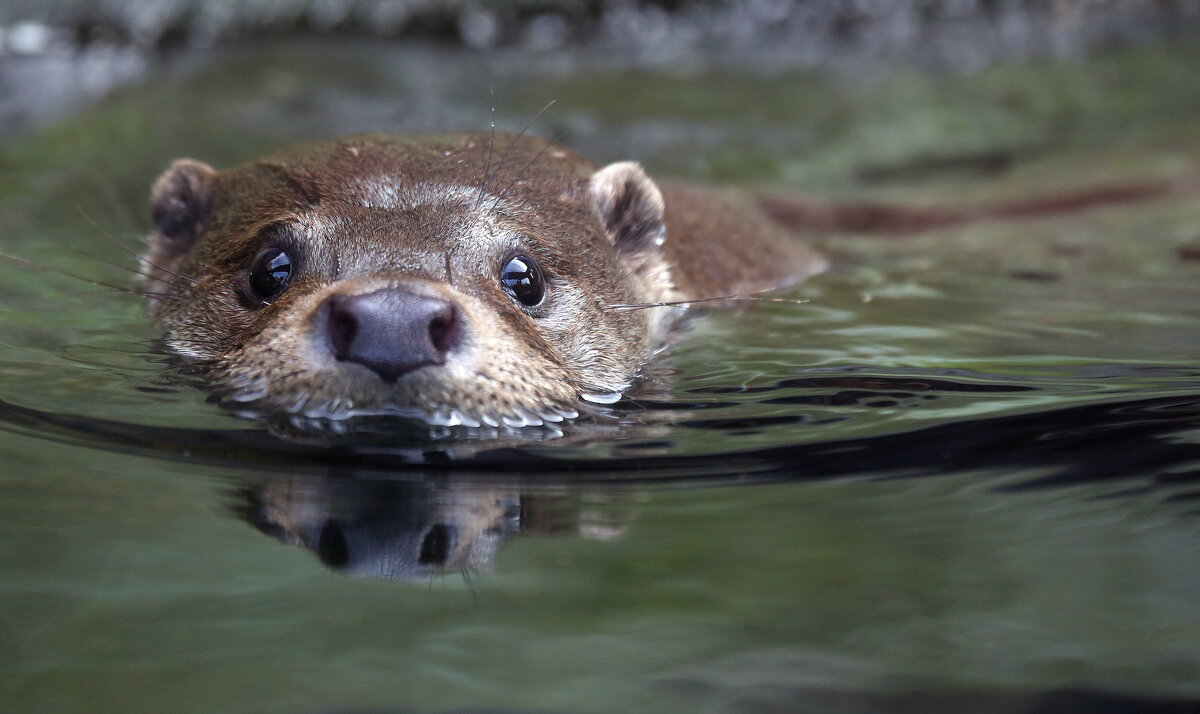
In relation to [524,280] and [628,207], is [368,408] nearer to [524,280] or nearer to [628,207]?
[524,280]

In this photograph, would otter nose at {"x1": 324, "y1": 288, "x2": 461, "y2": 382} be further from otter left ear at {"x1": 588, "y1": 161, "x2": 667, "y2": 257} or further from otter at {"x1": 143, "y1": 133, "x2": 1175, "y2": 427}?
otter left ear at {"x1": 588, "y1": 161, "x2": 667, "y2": 257}

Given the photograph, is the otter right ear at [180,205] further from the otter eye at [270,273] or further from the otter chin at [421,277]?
the otter eye at [270,273]

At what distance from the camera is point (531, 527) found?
2.35 m

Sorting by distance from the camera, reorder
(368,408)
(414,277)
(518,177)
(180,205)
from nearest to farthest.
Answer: (368,408) < (414,277) < (518,177) < (180,205)

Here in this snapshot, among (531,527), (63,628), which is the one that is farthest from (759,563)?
(63,628)

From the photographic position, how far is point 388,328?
8.55 ft

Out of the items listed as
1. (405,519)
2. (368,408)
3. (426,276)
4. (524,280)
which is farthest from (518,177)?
(405,519)

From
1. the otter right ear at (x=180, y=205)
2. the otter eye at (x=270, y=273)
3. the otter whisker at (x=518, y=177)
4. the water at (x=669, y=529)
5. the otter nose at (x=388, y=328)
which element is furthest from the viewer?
the otter right ear at (x=180, y=205)

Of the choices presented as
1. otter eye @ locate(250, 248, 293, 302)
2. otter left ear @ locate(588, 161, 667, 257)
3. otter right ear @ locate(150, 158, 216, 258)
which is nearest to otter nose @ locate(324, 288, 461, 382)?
otter eye @ locate(250, 248, 293, 302)

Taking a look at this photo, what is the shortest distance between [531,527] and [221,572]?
0.55 meters

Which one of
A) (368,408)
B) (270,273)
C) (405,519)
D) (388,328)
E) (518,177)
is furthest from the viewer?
(518,177)

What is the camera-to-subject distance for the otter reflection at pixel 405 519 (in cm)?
220

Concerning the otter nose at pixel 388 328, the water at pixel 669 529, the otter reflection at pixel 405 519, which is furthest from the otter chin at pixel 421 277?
the otter reflection at pixel 405 519

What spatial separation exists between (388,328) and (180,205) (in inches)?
61.5
